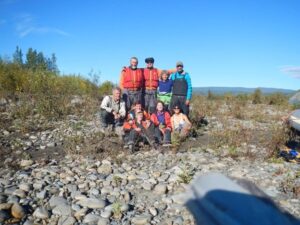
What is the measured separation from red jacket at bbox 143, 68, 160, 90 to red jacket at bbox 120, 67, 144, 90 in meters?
0.14

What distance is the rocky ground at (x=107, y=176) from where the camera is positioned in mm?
4586

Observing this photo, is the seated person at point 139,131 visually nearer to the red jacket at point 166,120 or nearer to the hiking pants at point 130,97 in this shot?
the red jacket at point 166,120

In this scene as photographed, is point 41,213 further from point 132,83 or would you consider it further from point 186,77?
point 186,77

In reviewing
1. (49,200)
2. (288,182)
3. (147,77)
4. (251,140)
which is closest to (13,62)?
(147,77)

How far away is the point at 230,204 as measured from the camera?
48.9 inches

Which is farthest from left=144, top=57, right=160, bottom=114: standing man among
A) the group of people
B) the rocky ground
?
the rocky ground

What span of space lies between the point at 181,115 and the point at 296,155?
11.9 ft

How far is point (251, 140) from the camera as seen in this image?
9.69 metres

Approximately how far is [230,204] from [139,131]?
7375mm

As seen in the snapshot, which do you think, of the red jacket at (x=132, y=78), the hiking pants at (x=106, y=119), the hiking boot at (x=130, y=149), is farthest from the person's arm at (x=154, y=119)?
the hiking boot at (x=130, y=149)

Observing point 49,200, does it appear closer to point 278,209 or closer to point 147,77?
point 278,209

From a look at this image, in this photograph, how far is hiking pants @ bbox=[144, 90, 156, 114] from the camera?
10.4 metres

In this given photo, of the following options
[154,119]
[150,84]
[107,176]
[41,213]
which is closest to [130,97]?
[150,84]

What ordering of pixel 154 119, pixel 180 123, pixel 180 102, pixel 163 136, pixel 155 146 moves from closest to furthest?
1. pixel 155 146
2. pixel 163 136
3. pixel 154 119
4. pixel 180 123
5. pixel 180 102
